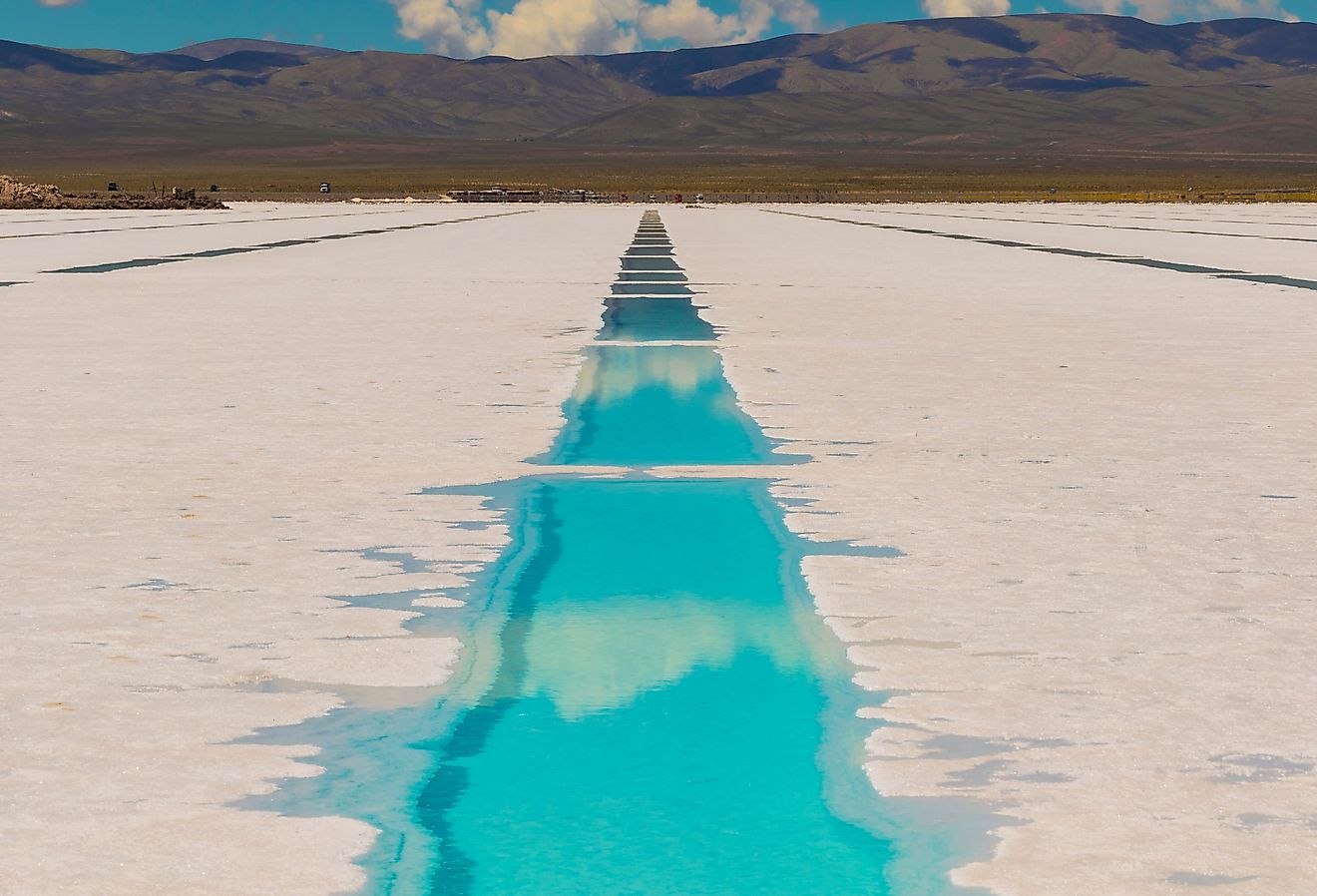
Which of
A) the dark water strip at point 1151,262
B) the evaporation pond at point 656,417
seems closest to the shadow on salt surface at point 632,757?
the evaporation pond at point 656,417

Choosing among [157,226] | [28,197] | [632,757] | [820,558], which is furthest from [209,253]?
[28,197]

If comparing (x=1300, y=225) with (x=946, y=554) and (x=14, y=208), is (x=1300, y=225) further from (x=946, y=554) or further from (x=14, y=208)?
(x=946, y=554)

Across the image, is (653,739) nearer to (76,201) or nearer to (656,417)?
(656,417)

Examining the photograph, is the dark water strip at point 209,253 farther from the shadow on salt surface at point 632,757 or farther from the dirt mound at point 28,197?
the dirt mound at point 28,197

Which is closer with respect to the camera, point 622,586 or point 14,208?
point 622,586

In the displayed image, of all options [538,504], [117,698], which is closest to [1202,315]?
[538,504]

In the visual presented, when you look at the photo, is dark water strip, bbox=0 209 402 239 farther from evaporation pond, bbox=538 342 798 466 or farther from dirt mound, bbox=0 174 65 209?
evaporation pond, bbox=538 342 798 466
